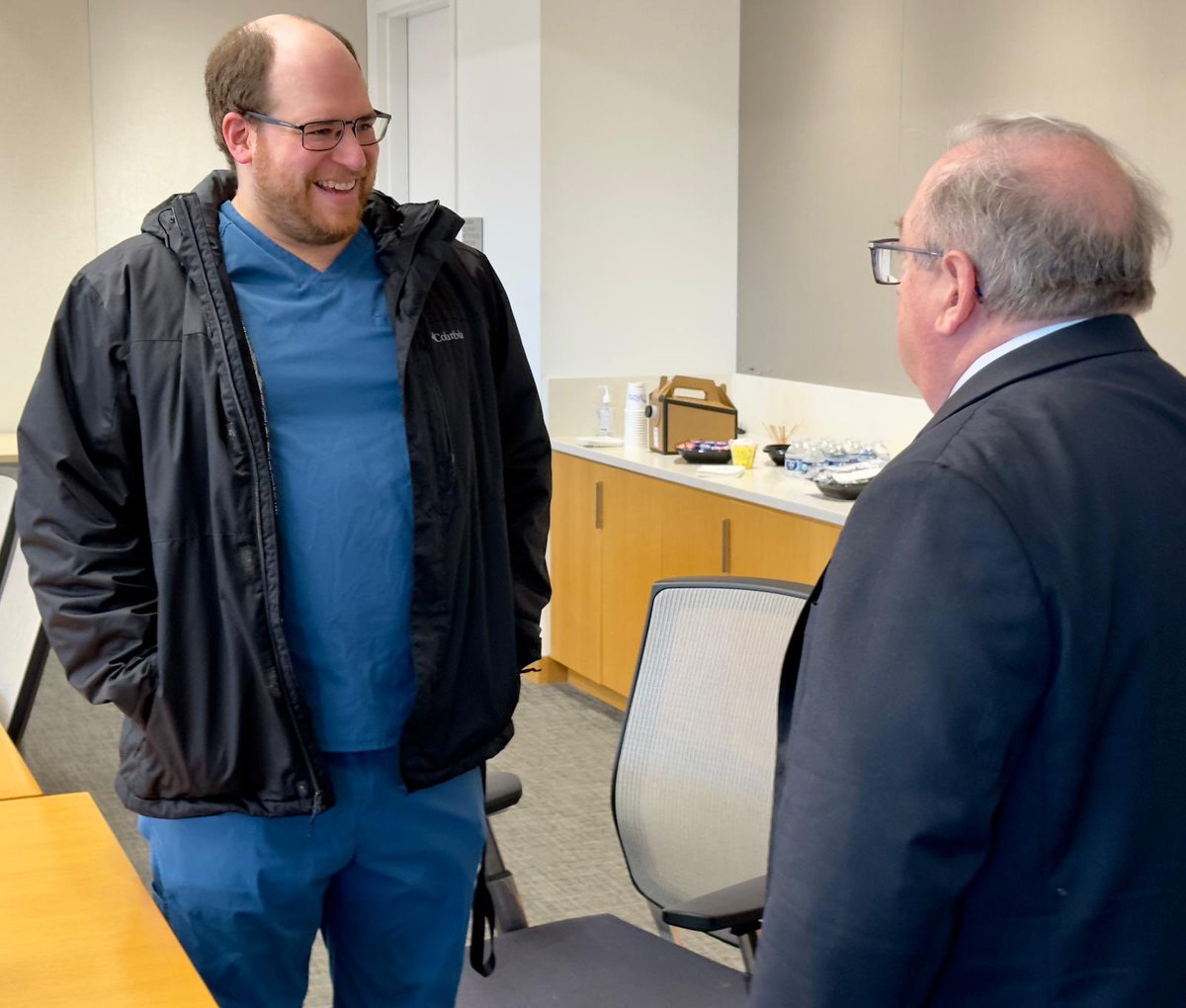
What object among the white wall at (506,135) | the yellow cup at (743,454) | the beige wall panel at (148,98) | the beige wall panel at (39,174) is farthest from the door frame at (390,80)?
the yellow cup at (743,454)

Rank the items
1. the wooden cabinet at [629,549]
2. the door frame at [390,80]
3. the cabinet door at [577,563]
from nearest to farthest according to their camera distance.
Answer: the wooden cabinet at [629,549]
the cabinet door at [577,563]
the door frame at [390,80]

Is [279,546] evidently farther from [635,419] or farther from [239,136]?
[635,419]

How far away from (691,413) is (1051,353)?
11.1 ft

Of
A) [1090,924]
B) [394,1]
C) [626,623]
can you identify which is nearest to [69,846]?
[1090,924]

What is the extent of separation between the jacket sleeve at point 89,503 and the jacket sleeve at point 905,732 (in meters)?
0.92

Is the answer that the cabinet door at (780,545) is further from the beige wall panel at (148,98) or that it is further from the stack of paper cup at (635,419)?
the beige wall panel at (148,98)

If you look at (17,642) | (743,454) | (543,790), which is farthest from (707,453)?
(17,642)

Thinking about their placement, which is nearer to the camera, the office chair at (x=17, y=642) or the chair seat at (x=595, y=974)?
the chair seat at (x=595, y=974)

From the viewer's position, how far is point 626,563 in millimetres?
4602

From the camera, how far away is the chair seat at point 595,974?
1.93 m

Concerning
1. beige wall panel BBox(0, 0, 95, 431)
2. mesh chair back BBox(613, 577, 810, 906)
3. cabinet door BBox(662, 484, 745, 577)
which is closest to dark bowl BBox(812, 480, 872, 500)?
cabinet door BBox(662, 484, 745, 577)

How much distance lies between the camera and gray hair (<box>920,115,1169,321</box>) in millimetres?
1168

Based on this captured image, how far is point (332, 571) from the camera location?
1.74m

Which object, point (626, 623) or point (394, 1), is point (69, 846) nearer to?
point (626, 623)
